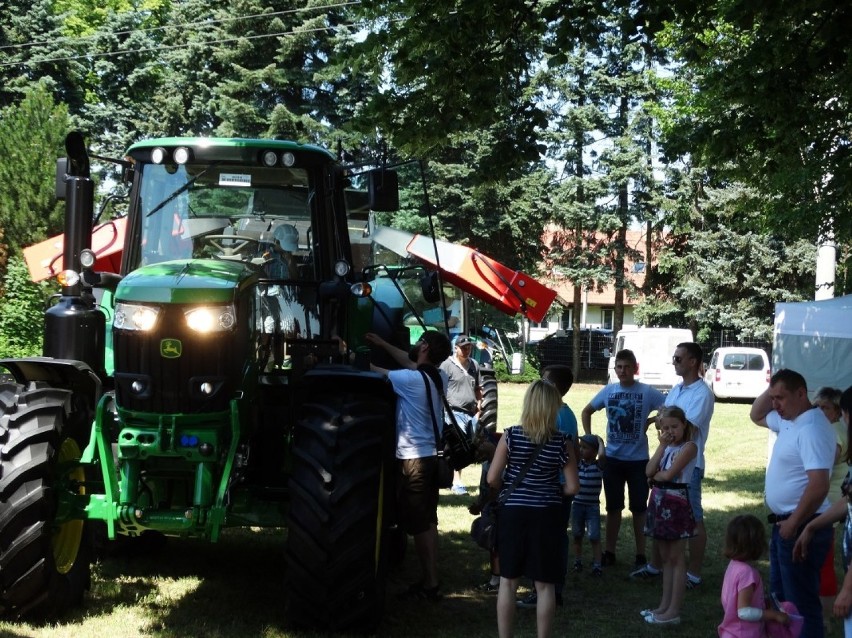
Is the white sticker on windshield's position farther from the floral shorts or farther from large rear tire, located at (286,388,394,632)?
the floral shorts

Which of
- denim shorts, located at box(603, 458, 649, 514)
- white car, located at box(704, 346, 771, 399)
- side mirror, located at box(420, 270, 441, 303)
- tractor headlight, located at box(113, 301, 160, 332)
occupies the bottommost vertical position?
white car, located at box(704, 346, 771, 399)

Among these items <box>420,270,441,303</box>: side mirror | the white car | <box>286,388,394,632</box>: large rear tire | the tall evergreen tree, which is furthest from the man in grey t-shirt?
the white car

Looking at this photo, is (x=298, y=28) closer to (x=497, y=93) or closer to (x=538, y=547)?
(x=497, y=93)

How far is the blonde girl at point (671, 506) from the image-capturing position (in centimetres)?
695

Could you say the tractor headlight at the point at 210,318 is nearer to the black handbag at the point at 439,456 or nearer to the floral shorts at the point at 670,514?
the black handbag at the point at 439,456

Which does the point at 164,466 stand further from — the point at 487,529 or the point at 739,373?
the point at 739,373

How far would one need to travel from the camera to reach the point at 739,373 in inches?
1160

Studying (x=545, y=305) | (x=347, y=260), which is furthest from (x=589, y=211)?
(x=347, y=260)

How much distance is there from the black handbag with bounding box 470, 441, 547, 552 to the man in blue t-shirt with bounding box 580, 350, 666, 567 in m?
2.33

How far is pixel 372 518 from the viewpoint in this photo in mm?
5840

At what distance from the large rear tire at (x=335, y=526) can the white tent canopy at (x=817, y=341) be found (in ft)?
22.9

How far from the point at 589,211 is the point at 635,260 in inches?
111

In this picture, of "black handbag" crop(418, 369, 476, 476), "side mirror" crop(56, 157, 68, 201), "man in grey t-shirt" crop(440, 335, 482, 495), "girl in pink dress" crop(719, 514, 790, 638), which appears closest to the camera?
"girl in pink dress" crop(719, 514, 790, 638)

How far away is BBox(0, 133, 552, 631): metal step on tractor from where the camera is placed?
584 cm
